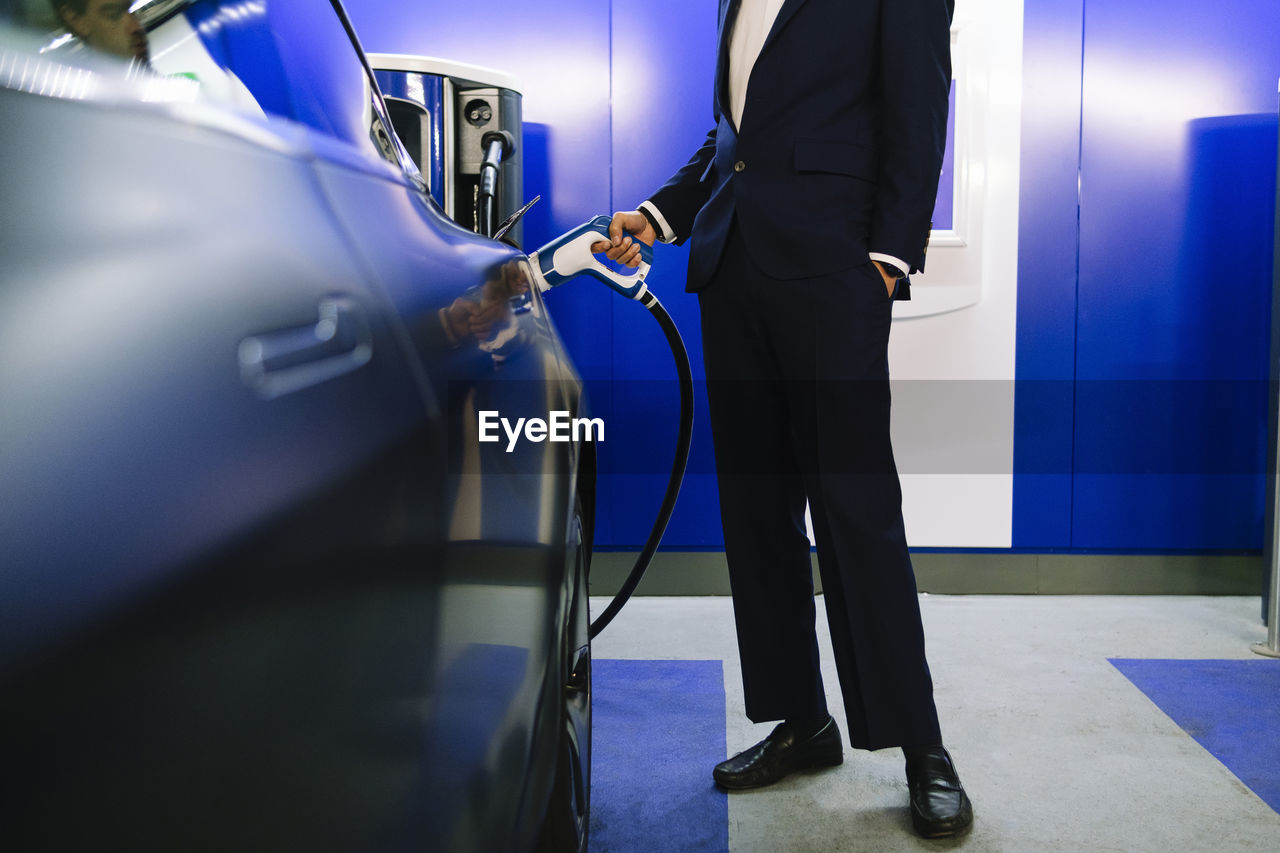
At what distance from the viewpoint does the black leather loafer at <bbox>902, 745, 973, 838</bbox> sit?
52.1 inches

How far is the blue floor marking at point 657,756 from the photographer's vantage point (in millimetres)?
1349

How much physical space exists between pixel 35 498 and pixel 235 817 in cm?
11

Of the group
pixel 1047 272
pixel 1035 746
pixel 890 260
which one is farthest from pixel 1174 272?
pixel 890 260

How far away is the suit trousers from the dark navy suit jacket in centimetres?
6

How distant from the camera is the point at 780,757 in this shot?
1.51 metres

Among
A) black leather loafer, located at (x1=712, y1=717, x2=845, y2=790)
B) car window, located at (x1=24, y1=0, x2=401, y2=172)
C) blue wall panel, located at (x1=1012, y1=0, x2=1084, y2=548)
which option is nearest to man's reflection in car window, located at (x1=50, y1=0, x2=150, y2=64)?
car window, located at (x1=24, y1=0, x2=401, y2=172)

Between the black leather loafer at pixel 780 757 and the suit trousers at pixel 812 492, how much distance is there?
0.11 feet

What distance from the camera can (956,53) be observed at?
2631 millimetres

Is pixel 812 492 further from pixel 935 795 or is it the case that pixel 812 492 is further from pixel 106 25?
pixel 106 25

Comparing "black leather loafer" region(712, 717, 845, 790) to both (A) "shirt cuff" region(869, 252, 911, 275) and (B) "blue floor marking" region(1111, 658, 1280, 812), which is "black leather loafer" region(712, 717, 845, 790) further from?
(A) "shirt cuff" region(869, 252, 911, 275)

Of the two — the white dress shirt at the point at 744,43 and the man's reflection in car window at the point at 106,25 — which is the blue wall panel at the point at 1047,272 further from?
the man's reflection in car window at the point at 106,25

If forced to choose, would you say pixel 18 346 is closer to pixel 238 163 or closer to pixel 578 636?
pixel 238 163

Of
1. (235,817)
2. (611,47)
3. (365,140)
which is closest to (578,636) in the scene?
(365,140)

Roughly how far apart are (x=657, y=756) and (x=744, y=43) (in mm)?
1219
